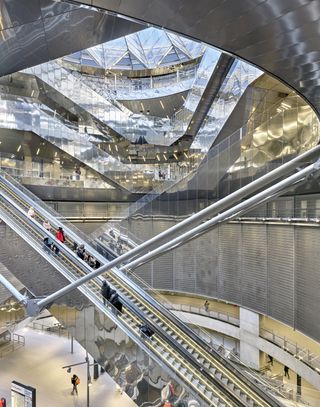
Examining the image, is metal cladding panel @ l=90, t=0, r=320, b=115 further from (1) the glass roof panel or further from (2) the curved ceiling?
(1) the glass roof panel

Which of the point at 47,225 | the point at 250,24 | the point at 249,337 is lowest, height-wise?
the point at 249,337

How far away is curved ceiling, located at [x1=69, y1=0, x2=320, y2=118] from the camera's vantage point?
4.38 meters

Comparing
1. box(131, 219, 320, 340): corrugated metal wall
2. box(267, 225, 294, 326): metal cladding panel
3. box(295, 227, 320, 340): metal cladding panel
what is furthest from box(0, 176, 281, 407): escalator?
box(267, 225, 294, 326): metal cladding panel

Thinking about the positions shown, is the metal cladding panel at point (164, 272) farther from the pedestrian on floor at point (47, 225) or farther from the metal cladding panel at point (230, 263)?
the pedestrian on floor at point (47, 225)

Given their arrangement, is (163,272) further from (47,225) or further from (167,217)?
(47,225)

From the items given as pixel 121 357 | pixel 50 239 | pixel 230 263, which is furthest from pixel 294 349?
pixel 50 239

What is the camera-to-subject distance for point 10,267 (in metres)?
12.6

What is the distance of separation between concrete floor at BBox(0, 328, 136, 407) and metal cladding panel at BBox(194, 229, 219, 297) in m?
6.01

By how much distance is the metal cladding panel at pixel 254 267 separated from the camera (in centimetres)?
1568

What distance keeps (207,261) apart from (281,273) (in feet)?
14.4

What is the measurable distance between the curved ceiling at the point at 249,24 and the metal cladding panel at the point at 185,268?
45.7ft

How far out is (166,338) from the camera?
984 cm

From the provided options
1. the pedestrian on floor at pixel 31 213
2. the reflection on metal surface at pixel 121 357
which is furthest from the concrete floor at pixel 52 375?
the pedestrian on floor at pixel 31 213

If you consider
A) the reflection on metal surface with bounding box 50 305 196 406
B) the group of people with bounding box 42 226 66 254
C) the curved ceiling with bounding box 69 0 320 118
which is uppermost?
the curved ceiling with bounding box 69 0 320 118
